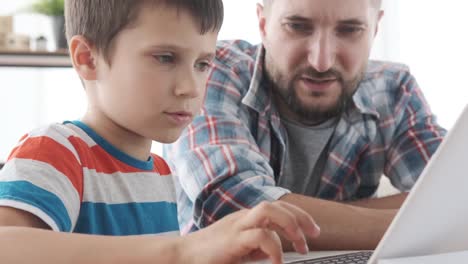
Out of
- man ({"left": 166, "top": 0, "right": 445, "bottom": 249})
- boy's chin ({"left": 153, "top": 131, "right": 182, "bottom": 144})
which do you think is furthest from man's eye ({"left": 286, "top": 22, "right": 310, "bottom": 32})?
boy's chin ({"left": 153, "top": 131, "right": 182, "bottom": 144})

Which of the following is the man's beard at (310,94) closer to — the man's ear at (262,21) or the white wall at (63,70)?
the man's ear at (262,21)

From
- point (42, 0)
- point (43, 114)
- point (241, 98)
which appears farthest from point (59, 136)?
point (43, 114)

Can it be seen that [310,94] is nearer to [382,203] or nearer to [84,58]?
[382,203]

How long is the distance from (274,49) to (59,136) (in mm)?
866

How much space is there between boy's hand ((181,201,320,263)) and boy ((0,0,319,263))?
194 millimetres

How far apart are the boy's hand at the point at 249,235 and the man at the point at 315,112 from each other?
77cm

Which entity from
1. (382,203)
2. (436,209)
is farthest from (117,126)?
(382,203)

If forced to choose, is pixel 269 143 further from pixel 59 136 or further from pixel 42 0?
pixel 42 0

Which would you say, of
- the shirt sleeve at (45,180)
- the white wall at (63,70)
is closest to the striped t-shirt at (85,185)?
the shirt sleeve at (45,180)

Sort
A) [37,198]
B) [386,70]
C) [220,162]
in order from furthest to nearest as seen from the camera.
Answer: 1. [386,70]
2. [220,162]
3. [37,198]

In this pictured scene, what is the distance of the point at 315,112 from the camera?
168cm

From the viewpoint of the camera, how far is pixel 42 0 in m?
3.10

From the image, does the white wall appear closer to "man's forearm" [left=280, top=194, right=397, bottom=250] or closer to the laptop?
"man's forearm" [left=280, top=194, right=397, bottom=250]

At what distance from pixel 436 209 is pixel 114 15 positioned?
56 cm
